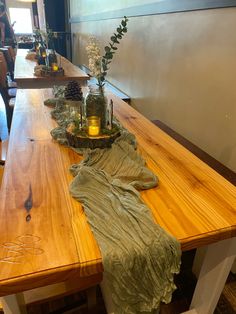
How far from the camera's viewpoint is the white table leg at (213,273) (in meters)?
0.77

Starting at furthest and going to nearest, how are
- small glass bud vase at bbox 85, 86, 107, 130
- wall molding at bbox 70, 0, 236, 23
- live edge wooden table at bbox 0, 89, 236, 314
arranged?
1. wall molding at bbox 70, 0, 236, 23
2. small glass bud vase at bbox 85, 86, 107, 130
3. live edge wooden table at bbox 0, 89, 236, 314

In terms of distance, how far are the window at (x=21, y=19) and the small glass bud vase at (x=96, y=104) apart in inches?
416

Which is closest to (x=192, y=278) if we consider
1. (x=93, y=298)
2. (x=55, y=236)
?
(x=93, y=298)

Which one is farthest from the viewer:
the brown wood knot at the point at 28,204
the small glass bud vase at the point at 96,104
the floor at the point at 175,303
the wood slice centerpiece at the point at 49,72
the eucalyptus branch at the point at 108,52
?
the wood slice centerpiece at the point at 49,72

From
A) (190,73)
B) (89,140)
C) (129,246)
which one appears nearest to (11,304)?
(129,246)

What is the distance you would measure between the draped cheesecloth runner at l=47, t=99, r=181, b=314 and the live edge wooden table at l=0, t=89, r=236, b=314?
0.10ft

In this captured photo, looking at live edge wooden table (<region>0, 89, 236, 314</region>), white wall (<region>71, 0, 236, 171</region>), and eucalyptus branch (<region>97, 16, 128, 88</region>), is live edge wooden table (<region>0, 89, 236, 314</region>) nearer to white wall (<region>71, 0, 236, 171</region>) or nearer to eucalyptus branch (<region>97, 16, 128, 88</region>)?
eucalyptus branch (<region>97, 16, 128, 88</region>)

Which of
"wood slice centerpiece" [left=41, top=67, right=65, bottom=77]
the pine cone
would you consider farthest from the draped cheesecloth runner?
"wood slice centerpiece" [left=41, top=67, right=65, bottom=77]

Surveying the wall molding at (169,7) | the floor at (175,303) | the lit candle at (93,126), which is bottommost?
the floor at (175,303)

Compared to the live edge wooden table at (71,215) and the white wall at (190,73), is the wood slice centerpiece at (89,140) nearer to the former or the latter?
the live edge wooden table at (71,215)

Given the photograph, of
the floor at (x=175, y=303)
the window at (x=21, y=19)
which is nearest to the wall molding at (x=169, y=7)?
the floor at (x=175, y=303)

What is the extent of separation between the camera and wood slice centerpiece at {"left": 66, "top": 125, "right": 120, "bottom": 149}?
3.16 ft

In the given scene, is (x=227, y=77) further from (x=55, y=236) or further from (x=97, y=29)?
(x=97, y=29)

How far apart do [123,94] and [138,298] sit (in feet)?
8.10
